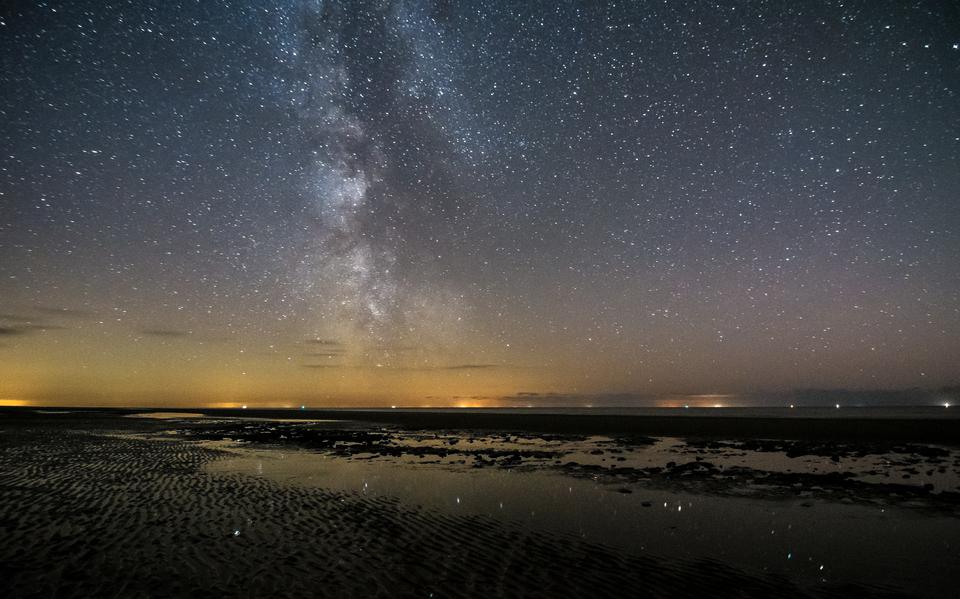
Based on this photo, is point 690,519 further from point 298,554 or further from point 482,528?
point 298,554

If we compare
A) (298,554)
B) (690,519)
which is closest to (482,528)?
(298,554)

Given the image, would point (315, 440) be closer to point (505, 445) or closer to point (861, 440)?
point (505, 445)

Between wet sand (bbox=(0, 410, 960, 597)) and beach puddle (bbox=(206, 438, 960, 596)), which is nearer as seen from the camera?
wet sand (bbox=(0, 410, 960, 597))

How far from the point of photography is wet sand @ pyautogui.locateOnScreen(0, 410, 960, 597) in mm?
8109

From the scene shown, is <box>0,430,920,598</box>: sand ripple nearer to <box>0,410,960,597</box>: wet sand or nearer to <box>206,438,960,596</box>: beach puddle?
<box>0,410,960,597</box>: wet sand

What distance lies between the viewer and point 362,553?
973 cm

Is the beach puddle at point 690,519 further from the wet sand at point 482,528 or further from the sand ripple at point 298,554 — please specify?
the sand ripple at point 298,554

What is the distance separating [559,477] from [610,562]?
10.6 metres

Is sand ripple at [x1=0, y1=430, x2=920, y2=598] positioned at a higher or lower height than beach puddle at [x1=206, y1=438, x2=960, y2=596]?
higher

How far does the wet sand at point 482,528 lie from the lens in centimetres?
811

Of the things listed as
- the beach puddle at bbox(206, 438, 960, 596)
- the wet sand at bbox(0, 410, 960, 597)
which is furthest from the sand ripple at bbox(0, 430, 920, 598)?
the beach puddle at bbox(206, 438, 960, 596)

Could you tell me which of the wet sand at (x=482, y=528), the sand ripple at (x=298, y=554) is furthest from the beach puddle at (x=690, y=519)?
the sand ripple at (x=298, y=554)

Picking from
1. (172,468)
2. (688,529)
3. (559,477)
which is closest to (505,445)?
(559,477)

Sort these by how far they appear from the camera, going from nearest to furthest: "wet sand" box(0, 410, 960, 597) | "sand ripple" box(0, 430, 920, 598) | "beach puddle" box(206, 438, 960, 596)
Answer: "sand ripple" box(0, 430, 920, 598) < "wet sand" box(0, 410, 960, 597) < "beach puddle" box(206, 438, 960, 596)
